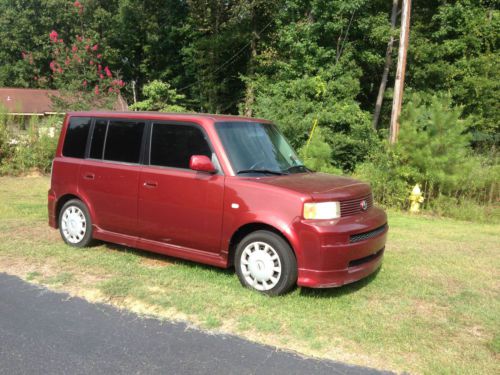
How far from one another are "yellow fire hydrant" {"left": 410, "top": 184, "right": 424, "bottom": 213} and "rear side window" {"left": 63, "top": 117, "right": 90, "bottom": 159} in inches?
314

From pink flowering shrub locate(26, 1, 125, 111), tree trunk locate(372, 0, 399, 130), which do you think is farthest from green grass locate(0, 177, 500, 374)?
tree trunk locate(372, 0, 399, 130)

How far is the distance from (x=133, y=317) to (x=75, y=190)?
9.12 feet

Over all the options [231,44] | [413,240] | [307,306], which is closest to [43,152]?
[413,240]

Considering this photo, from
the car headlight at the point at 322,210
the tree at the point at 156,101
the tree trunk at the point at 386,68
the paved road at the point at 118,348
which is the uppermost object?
the tree trunk at the point at 386,68

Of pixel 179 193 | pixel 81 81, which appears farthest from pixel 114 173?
pixel 81 81

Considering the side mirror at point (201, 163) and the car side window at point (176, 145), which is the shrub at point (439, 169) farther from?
the side mirror at point (201, 163)

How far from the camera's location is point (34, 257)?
6.43 meters

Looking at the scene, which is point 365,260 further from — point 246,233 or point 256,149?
point 256,149

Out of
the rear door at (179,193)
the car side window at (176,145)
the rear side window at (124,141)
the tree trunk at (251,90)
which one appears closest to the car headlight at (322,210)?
the rear door at (179,193)

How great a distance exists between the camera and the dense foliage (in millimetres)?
11961

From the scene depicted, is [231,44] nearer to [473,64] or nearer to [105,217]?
[473,64]

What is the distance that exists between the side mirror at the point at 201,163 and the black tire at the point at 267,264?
33.8 inches

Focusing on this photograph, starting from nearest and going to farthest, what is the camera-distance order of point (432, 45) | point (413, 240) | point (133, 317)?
1. point (133, 317)
2. point (413, 240)
3. point (432, 45)

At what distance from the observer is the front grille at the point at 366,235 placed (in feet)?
16.4
